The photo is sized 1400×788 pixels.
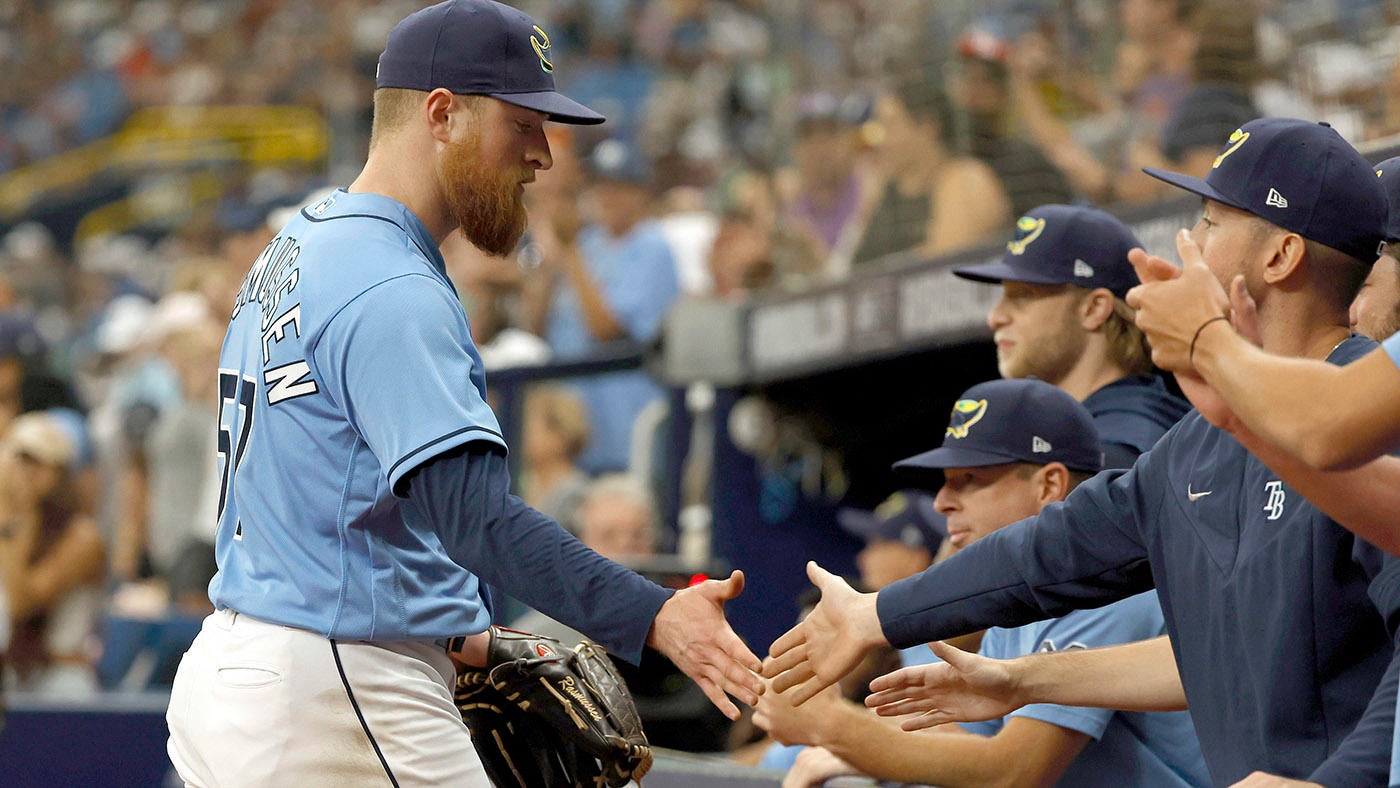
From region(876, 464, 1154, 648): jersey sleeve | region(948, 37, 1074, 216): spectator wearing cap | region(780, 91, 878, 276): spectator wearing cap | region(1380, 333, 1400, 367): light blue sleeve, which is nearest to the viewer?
region(1380, 333, 1400, 367): light blue sleeve

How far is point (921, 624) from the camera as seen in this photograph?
10.2 feet

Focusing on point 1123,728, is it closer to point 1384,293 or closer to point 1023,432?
point 1023,432

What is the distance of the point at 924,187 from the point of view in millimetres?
7180

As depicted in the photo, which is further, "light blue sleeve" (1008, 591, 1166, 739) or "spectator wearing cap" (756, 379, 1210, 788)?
"light blue sleeve" (1008, 591, 1166, 739)

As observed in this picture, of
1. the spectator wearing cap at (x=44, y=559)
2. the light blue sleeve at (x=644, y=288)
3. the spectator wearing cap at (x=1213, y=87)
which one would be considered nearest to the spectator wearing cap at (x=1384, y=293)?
the spectator wearing cap at (x=1213, y=87)

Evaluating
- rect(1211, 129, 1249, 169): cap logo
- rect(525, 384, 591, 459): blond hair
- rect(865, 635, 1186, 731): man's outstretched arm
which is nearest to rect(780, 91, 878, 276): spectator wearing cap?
rect(525, 384, 591, 459): blond hair

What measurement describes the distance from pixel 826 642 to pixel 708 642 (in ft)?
1.61

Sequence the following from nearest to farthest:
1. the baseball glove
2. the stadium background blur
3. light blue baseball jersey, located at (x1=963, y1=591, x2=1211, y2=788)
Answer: the baseball glove → light blue baseball jersey, located at (x1=963, y1=591, x2=1211, y2=788) → the stadium background blur

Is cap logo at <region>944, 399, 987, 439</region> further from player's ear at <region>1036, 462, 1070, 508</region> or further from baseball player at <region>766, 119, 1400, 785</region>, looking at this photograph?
baseball player at <region>766, 119, 1400, 785</region>

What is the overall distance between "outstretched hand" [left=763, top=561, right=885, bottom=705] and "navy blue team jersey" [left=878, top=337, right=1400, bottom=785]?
0.06 metres

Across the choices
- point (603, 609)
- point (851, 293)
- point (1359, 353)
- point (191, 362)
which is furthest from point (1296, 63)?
point (191, 362)

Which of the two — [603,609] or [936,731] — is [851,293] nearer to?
[936,731]

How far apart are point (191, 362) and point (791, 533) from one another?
3745 mm

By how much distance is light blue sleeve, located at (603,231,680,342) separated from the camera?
9062 millimetres
